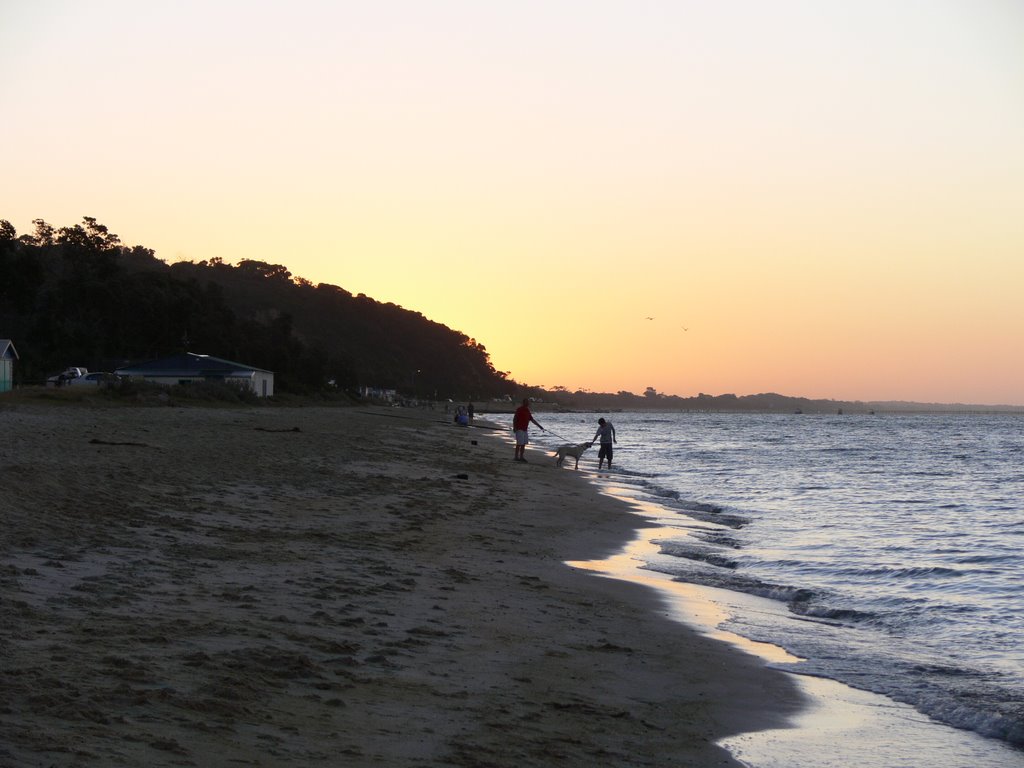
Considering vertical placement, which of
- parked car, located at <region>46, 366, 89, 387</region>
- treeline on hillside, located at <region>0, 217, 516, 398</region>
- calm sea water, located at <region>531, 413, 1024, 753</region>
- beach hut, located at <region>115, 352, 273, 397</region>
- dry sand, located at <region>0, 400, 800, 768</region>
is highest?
treeline on hillside, located at <region>0, 217, 516, 398</region>

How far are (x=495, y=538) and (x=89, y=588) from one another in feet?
22.8

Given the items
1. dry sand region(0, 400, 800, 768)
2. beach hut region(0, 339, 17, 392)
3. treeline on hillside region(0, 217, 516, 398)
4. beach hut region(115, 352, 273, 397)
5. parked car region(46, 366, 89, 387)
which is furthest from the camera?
treeline on hillside region(0, 217, 516, 398)

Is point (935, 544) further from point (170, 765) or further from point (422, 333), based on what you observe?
point (422, 333)

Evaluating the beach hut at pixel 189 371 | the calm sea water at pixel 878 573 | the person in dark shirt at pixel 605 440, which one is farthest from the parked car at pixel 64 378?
the calm sea water at pixel 878 573

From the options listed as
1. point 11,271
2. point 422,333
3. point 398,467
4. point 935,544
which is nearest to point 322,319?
point 422,333

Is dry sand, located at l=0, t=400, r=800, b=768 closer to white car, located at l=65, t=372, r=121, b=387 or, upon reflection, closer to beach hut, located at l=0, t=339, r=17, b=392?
white car, located at l=65, t=372, r=121, b=387

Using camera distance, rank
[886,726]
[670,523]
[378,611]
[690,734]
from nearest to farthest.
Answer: [690,734] → [886,726] → [378,611] → [670,523]

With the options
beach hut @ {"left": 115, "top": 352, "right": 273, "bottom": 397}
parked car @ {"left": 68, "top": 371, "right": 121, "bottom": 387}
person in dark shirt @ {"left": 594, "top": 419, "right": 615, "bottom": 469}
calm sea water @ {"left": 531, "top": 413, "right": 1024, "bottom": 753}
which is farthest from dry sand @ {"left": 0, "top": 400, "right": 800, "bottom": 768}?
beach hut @ {"left": 115, "top": 352, "right": 273, "bottom": 397}

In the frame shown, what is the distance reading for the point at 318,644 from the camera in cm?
639

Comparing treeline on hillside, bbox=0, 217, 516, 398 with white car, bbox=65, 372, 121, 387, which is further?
treeline on hillside, bbox=0, 217, 516, 398

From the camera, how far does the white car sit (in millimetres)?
42316

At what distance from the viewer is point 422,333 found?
7082 inches

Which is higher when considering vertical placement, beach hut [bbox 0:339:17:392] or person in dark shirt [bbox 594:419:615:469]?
beach hut [bbox 0:339:17:392]

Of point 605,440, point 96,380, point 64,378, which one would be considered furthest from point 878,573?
point 64,378
